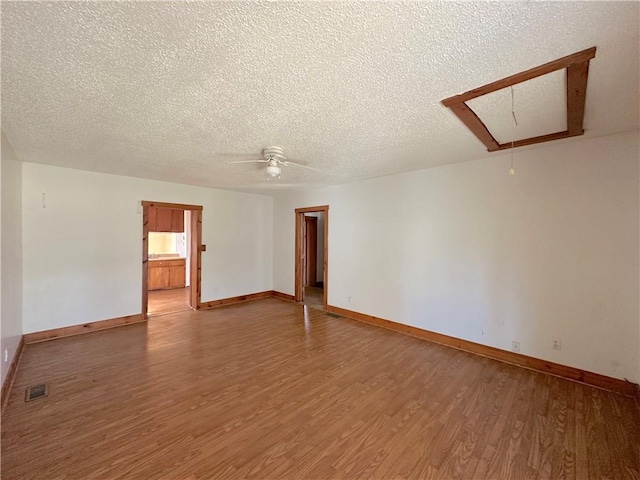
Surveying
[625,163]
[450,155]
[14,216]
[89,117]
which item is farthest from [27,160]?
[625,163]

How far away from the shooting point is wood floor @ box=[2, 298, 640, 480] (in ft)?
5.57

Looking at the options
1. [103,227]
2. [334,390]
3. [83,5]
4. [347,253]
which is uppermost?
[83,5]

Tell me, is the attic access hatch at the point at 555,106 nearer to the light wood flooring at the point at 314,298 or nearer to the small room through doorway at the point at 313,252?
the light wood flooring at the point at 314,298

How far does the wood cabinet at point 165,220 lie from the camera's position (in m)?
6.86

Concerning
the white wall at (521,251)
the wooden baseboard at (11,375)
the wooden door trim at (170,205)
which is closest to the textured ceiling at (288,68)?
the white wall at (521,251)

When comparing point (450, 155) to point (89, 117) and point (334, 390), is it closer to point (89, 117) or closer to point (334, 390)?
point (334, 390)

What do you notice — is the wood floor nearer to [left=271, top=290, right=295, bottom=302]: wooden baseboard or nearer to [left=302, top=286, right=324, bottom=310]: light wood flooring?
[left=302, top=286, right=324, bottom=310]: light wood flooring

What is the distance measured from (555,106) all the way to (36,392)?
502 cm

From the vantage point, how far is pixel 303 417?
7.05 feet

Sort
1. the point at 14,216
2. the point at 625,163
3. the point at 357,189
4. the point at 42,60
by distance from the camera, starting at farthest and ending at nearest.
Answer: the point at 357,189 → the point at 14,216 → the point at 625,163 → the point at 42,60

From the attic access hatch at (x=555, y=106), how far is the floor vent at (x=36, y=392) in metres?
4.18

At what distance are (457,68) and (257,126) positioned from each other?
5.06 ft

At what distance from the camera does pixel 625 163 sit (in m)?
2.51

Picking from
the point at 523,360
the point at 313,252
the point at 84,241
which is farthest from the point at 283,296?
the point at 523,360
